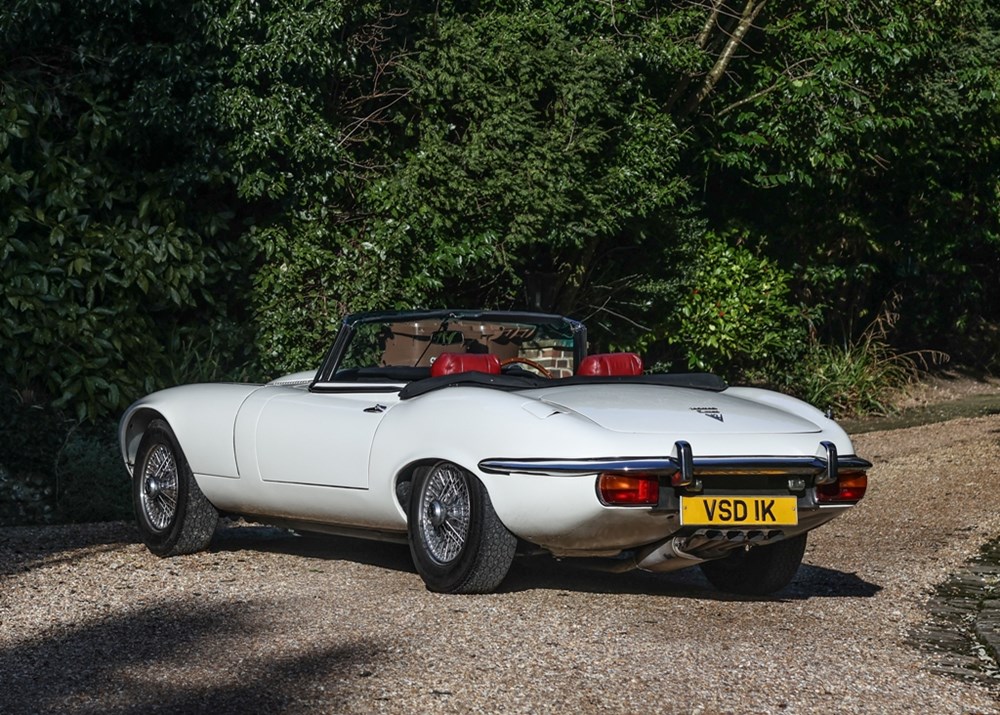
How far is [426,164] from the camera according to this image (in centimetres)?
1205

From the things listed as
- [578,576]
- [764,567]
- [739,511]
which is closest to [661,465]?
[739,511]

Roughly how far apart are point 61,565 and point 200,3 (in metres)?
5.68

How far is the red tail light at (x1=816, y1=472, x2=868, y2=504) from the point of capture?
19.2ft

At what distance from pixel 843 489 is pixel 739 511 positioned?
1.85 ft

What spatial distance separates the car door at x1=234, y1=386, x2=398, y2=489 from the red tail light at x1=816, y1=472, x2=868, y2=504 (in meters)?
1.85

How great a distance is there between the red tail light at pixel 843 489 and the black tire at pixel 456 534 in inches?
48.5

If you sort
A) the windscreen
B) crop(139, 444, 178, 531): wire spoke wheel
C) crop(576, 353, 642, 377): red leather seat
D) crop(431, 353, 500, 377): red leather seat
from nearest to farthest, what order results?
crop(431, 353, 500, 377): red leather seat → crop(576, 353, 642, 377): red leather seat → the windscreen → crop(139, 444, 178, 531): wire spoke wheel

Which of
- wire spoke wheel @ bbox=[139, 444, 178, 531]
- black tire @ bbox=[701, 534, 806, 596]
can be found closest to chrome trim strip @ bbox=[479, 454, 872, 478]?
black tire @ bbox=[701, 534, 806, 596]

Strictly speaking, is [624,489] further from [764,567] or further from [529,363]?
[529,363]

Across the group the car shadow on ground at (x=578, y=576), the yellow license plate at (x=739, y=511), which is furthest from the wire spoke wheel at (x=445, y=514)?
the yellow license plate at (x=739, y=511)

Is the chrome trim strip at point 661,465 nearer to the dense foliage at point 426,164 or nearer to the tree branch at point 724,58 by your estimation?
the dense foliage at point 426,164

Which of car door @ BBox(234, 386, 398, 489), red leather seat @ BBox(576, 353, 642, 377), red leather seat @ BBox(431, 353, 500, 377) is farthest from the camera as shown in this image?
red leather seat @ BBox(576, 353, 642, 377)

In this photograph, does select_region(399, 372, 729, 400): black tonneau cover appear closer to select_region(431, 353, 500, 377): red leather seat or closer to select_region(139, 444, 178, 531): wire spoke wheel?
select_region(431, 353, 500, 377): red leather seat

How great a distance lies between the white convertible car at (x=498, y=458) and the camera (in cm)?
552
